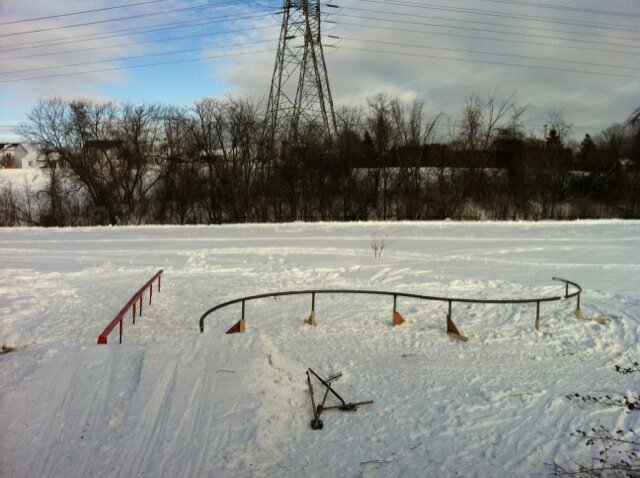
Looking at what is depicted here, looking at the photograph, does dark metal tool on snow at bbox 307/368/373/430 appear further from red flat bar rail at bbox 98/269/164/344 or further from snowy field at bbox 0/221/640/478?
red flat bar rail at bbox 98/269/164/344

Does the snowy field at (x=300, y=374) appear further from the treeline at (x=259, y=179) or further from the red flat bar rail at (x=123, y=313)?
the treeline at (x=259, y=179)

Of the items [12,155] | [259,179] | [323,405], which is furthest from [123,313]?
[12,155]

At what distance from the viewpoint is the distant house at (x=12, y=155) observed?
62.1 meters

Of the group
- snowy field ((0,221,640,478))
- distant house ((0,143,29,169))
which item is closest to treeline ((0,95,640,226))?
snowy field ((0,221,640,478))

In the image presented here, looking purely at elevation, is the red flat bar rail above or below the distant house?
below

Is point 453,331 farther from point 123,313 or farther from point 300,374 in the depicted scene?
point 123,313

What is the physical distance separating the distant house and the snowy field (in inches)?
2288

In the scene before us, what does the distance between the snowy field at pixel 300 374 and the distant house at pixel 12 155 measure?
5812 centimetres

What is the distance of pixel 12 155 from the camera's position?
67688 mm

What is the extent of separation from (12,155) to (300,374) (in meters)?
77.8

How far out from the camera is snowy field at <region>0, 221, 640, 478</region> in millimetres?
4703

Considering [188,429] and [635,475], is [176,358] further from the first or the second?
[635,475]

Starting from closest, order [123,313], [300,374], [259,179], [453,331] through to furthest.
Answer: [300,374] → [123,313] → [453,331] → [259,179]

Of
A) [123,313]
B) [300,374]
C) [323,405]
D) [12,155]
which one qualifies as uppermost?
[12,155]
